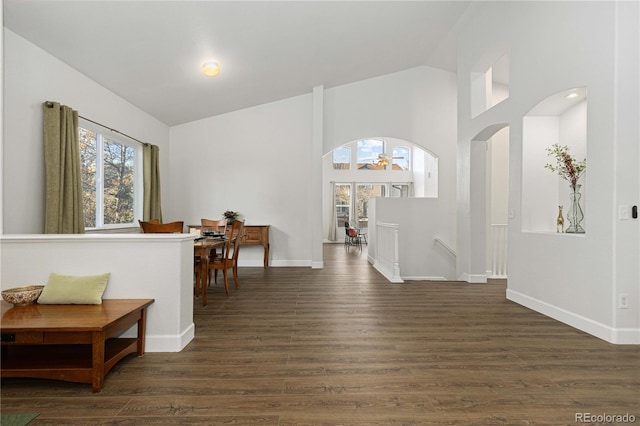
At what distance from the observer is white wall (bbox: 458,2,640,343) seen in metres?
2.75

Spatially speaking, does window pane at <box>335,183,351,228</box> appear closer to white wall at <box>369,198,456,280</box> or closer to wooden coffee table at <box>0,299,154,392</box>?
white wall at <box>369,198,456,280</box>

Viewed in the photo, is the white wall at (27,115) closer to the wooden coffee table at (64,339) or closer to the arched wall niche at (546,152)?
the wooden coffee table at (64,339)

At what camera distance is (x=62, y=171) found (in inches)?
140

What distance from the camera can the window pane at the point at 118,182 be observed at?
4.91 meters

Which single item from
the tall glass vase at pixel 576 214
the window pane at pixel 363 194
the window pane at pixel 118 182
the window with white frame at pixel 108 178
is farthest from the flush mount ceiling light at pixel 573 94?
the window pane at pixel 363 194

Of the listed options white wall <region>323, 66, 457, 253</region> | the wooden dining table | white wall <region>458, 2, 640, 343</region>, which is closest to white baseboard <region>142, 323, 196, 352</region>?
the wooden dining table

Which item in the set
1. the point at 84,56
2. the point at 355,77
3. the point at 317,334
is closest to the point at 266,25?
the point at 84,56

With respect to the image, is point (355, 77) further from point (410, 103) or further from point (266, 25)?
point (266, 25)

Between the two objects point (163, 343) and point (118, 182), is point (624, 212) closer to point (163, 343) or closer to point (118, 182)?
point (163, 343)

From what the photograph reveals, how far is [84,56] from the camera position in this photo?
12.3 feet

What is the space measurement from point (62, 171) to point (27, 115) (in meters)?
0.60

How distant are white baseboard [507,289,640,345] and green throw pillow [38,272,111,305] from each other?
Result: 4057 millimetres

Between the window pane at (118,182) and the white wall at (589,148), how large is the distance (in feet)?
18.4

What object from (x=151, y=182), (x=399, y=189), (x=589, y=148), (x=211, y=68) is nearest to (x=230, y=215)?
(x=151, y=182)
